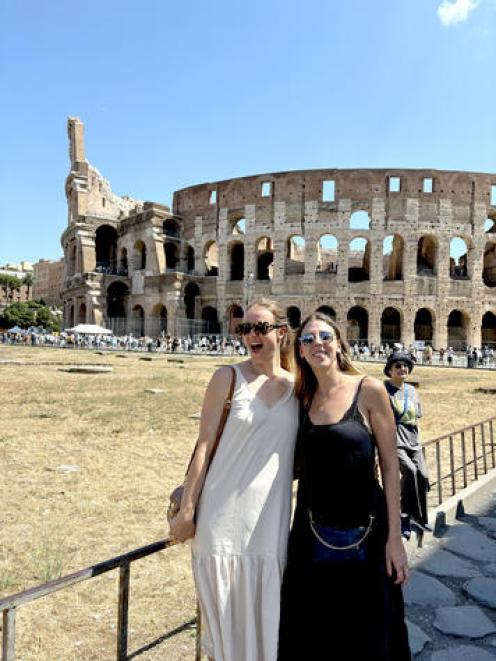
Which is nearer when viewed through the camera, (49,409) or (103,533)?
(103,533)

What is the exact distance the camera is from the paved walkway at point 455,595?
9.29ft

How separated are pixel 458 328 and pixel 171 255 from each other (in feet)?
77.9

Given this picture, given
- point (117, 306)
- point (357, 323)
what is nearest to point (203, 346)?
point (357, 323)

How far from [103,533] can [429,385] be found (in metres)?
14.2

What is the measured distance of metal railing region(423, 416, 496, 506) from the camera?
5.14 m

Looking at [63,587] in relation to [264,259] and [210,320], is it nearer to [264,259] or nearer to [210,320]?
[210,320]

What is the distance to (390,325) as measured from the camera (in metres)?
38.3

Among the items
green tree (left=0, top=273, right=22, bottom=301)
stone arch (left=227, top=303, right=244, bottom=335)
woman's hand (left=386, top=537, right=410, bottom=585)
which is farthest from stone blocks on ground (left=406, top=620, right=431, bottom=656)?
green tree (left=0, top=273, right=22, bottom=301)

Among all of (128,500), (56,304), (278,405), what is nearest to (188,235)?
(128,500)

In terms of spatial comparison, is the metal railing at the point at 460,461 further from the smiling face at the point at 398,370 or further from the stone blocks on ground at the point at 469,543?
the smiling face at the point at 398,370

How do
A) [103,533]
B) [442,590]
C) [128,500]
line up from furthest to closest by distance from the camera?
[128,500] → [103,533] → [442,590]

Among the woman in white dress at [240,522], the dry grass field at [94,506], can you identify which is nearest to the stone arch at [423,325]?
the dry grass field at [94,506]

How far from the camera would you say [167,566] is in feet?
13.1

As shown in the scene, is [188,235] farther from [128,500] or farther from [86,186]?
[128,500]
